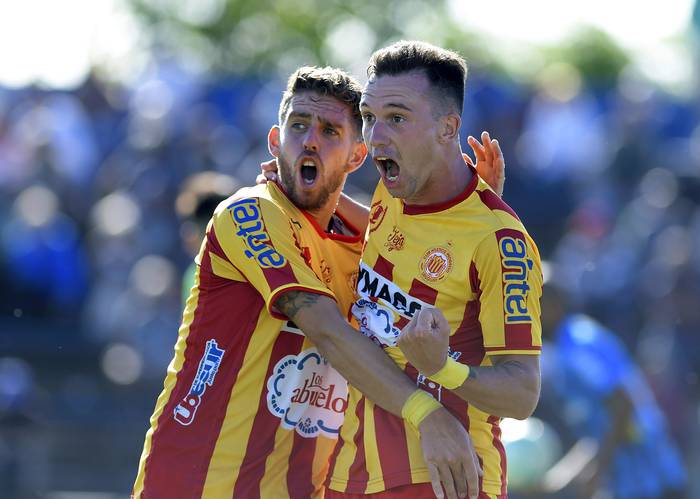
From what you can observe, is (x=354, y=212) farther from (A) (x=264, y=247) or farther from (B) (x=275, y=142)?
(A) (x=264, y=247)

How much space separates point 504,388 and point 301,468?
1.08 metres

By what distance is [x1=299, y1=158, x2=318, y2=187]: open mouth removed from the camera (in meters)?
5.24

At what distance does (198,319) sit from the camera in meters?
5.13

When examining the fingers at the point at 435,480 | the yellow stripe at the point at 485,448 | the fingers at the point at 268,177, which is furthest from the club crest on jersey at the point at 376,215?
the fingers at the point at 435,480

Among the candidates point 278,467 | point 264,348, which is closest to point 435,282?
point 264,348

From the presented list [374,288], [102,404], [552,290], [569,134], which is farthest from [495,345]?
[569,134]

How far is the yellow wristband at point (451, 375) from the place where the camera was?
4340 millimetres

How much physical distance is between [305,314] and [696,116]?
38.1ft

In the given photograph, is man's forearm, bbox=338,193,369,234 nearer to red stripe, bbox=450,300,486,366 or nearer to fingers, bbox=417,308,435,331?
red stripe, bbox=450,300,486,366

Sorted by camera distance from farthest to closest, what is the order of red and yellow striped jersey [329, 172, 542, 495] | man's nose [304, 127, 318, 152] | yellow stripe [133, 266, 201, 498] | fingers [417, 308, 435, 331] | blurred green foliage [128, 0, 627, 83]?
blurred green foliage [128, 0, 627, 83], man's nose [304, 127, 318, 152], yellow stripe [133, 266, 201, 498], red and yellow striped jersey [329, 172, 542, 495], fingers [417, 308, 435, 331]

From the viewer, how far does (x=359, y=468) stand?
477 cm

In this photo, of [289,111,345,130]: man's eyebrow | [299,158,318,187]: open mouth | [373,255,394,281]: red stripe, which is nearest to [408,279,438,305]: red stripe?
[373,255,394,281]: red stripe

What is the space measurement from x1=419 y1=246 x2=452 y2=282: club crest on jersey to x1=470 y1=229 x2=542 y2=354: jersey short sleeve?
10 cm

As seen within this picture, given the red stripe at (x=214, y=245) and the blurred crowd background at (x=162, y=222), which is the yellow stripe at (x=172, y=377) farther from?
the blurred crowd background at (x=162, y=222)
